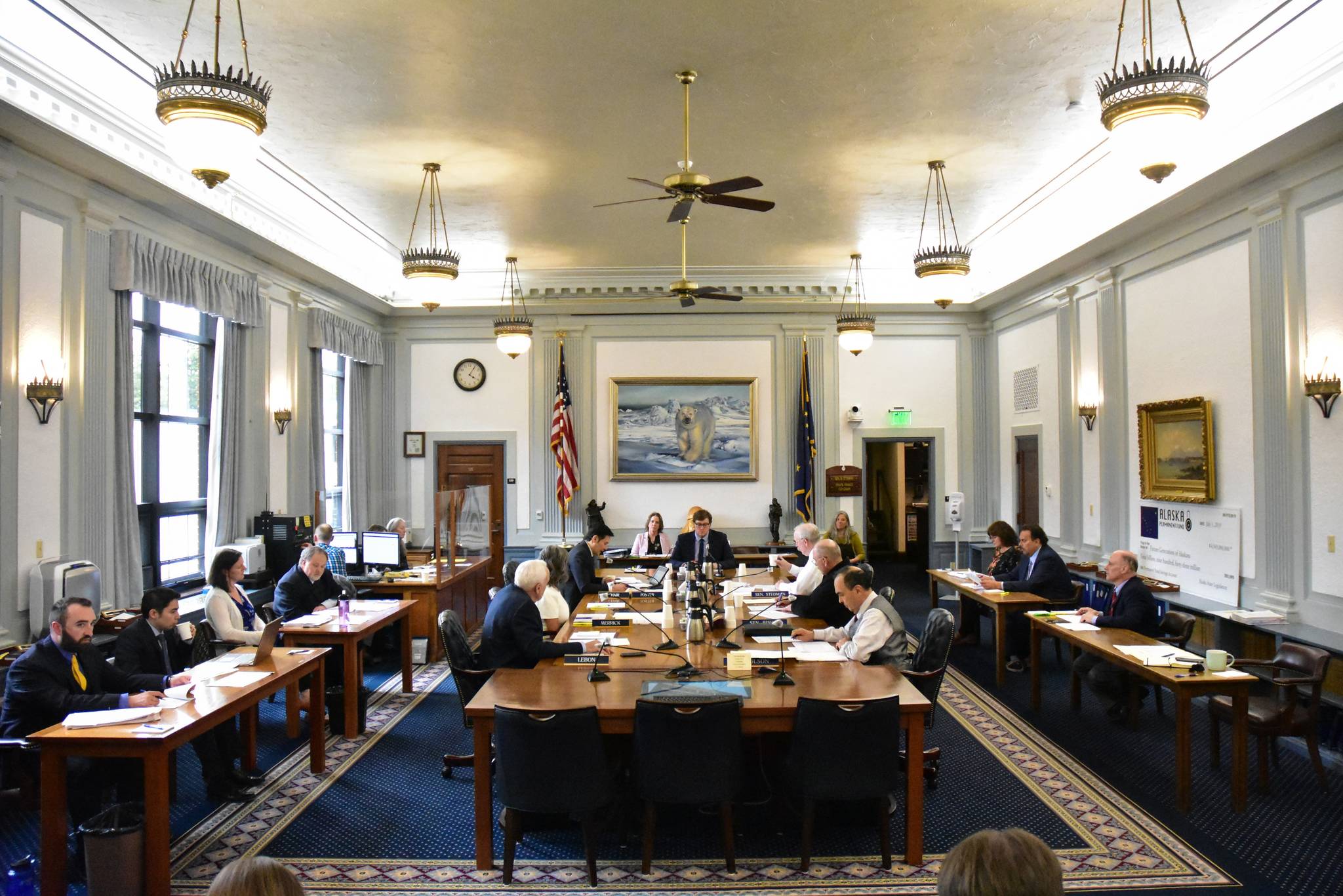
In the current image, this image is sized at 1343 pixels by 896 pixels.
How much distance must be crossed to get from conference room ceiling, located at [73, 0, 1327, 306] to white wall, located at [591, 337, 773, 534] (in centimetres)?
272

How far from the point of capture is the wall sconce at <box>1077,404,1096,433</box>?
8.68 meters

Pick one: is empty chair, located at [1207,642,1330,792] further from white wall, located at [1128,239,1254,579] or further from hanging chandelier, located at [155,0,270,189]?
hanging chandelier, located at [155,0,270,189]

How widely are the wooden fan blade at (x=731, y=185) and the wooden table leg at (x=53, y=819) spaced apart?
166 inches

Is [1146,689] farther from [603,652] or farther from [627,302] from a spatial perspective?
[627,302]

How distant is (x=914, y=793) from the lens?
3922 millimetres

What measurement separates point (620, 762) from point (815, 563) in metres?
2.36

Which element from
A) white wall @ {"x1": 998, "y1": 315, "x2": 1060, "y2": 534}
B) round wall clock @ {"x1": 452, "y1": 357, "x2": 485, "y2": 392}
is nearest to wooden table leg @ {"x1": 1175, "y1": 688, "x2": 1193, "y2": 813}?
white wall @ {"x1": 998, "y1": 315, "x2": 1060, "y2": 534}

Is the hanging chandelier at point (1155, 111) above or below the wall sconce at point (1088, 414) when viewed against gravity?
above

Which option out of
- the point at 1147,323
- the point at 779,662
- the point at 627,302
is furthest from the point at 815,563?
the point at 627,302

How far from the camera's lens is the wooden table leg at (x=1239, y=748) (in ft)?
14.5

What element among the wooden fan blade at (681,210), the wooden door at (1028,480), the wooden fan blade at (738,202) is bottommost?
the wooden door at (1028,480)

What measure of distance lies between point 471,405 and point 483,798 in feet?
28.5

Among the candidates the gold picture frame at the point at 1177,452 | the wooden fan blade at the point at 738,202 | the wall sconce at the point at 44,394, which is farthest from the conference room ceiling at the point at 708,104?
the wall sconce at the point at 44,394

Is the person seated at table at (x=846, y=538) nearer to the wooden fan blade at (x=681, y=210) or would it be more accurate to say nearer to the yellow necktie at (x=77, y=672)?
the wooden fan blade at (x=681, y=210)
